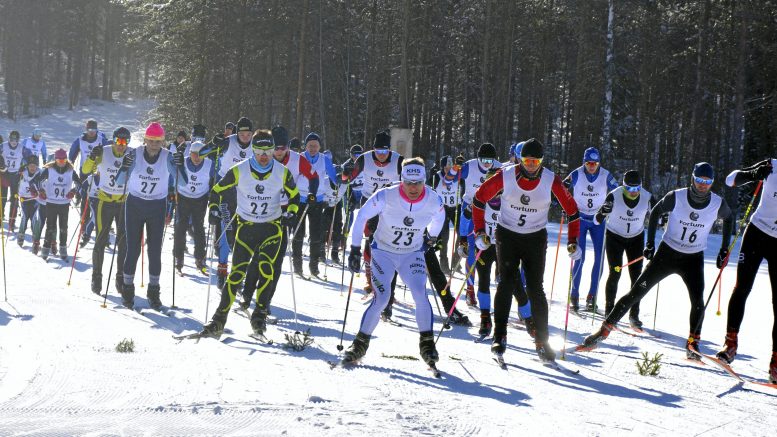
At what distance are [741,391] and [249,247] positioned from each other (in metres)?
4.91

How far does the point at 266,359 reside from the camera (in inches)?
285

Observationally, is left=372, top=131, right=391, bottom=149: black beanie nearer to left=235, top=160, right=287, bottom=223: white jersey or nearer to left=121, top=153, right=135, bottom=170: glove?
left=235, top=160, right=287, bottom=223: white jersey

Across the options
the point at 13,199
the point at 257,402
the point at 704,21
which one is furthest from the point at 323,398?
the point at 704,21

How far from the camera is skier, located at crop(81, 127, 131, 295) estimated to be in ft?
34.8

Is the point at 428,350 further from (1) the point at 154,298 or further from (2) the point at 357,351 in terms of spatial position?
(1) the point at 154,298

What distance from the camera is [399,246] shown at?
7398mm

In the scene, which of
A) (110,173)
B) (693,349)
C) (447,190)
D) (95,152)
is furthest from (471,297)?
(95,152)

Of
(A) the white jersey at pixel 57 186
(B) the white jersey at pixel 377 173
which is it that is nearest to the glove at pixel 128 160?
(B) the white jersey at pixel 377 173

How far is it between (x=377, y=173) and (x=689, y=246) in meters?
4.70

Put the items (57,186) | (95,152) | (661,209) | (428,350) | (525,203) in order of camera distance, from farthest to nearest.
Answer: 1. (57,186)
2. (95,152)
3. (661,209)
4. (525,203)
5. (428,350)

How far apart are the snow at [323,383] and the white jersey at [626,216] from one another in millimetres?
1350

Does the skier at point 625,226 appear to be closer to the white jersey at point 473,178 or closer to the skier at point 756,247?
the white jersey at point 473,178

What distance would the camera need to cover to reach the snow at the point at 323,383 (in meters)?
5.37

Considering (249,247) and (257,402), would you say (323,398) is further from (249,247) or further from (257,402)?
(249,247)
